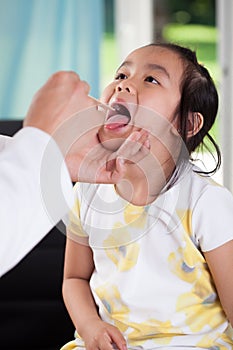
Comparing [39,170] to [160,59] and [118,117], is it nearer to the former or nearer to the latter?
[118,117]

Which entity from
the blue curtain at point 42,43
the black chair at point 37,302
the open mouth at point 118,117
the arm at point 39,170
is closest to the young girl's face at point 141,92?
the open mouth at point 118,117

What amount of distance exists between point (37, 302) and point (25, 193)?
1.00 m

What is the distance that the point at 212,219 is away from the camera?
1.34 metres

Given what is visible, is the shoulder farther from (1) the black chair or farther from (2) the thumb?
(1) the black chair

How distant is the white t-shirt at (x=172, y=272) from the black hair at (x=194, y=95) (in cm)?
8

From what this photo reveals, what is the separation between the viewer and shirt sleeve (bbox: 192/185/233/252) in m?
1.32

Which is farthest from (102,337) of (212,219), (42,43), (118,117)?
(42,43)

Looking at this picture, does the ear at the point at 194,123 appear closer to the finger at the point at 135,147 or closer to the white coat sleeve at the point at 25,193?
the finger at the point at 135,147

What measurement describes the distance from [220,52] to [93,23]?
1.90 feet

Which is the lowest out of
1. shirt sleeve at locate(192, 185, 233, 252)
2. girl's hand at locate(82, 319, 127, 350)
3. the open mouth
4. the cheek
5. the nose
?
girl's hand at locate(82, 319, 127, 350)

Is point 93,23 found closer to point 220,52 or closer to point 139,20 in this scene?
point 139,20

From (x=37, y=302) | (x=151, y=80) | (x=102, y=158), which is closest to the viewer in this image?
(x=102, y=158)

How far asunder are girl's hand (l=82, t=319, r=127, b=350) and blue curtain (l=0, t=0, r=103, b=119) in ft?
6.69

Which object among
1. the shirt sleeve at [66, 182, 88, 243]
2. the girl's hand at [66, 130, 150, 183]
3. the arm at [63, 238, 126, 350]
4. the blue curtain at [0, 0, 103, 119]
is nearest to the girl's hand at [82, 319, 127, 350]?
the arm at [63, 238, 126, 350]
